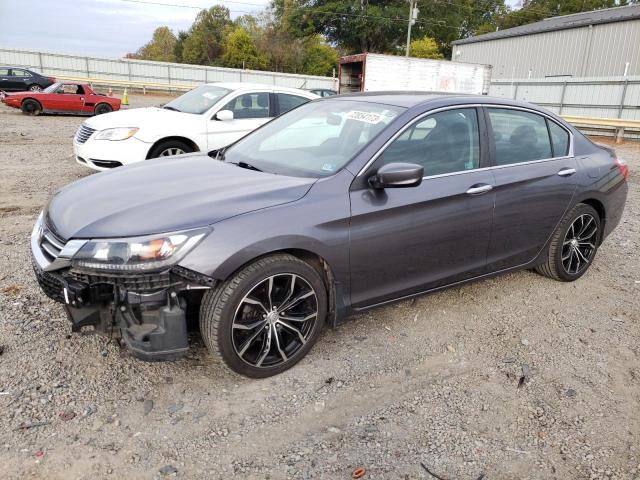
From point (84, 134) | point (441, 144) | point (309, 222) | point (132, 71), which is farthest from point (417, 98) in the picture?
point (132, 71)

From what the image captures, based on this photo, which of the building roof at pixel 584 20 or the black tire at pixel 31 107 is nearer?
the black tire at pixel 31 107

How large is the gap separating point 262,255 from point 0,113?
19.6m

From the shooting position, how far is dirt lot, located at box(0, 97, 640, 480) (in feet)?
8.10

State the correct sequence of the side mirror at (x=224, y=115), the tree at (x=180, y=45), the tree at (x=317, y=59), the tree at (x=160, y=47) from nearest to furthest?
the side mirror at (x=224, y=115), the tree at (x=317, y=59), the tree at (x=180, y=45), the tree at (x=160, y=47)

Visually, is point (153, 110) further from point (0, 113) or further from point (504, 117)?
point (0, 113)

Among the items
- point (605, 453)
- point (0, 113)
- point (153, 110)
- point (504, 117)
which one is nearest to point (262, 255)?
point (605, 453)

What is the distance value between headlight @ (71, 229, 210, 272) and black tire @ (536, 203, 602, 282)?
313 cm

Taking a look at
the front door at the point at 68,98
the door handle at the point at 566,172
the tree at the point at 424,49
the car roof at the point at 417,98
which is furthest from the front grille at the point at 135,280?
the tree at the point at 424,49

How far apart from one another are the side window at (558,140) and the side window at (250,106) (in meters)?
4.92

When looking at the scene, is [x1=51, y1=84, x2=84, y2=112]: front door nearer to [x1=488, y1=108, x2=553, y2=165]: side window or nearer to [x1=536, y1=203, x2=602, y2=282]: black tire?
[x1=488, y1=108, x2=553, y2=165]: side window

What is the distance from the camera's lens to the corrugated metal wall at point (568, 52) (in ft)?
97.4

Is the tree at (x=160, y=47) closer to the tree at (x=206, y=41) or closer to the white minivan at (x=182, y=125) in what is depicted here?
the tree at (x=206, y=41)

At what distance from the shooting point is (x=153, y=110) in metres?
8.21

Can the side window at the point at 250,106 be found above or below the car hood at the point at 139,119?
above
